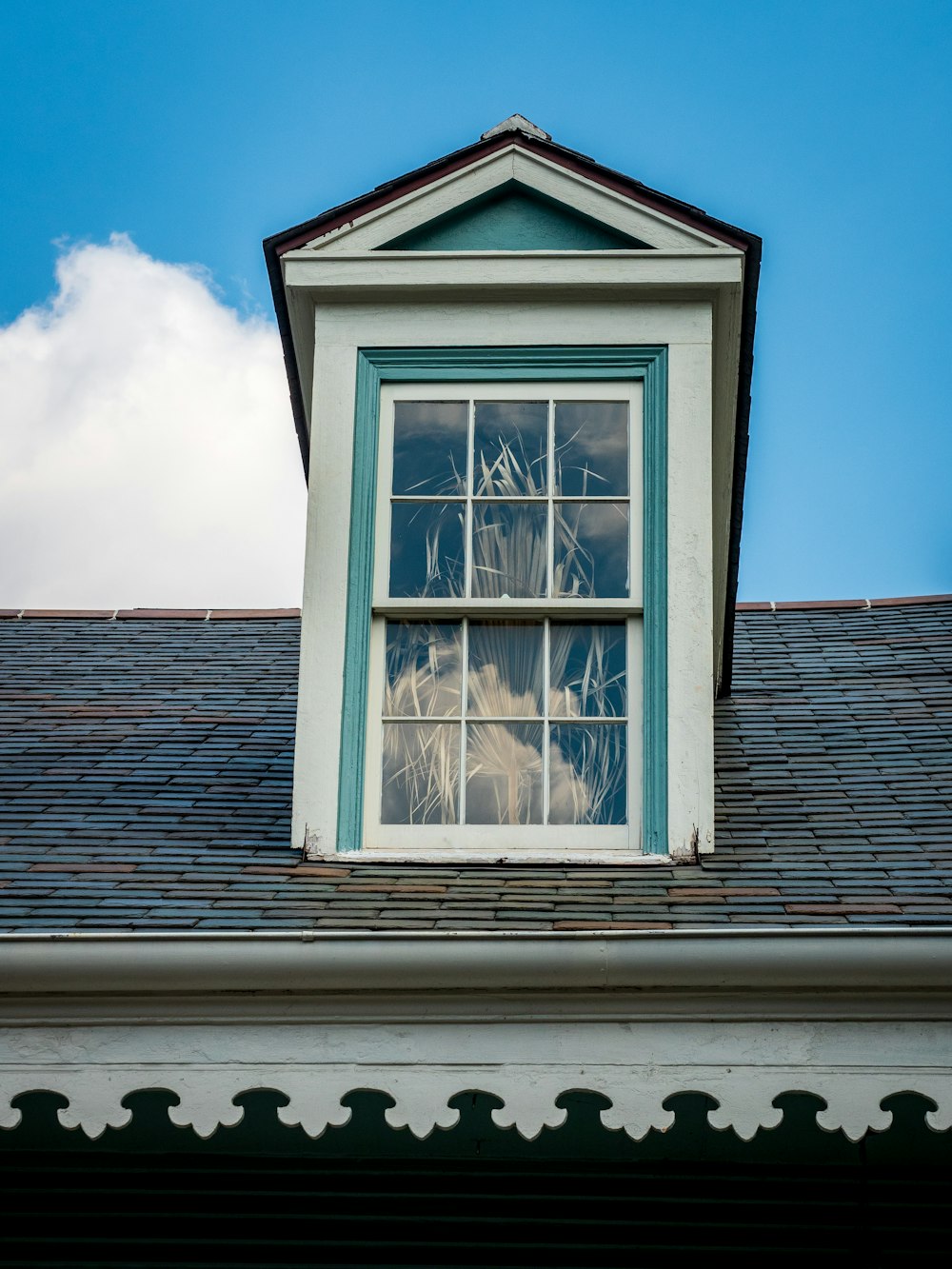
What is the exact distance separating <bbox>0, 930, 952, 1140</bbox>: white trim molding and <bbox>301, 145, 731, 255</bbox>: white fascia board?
8.51 feet

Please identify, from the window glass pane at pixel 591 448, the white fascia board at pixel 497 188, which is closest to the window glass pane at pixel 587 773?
the window glass pane at pixel 591 448

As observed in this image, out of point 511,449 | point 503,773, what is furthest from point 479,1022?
point 511,449

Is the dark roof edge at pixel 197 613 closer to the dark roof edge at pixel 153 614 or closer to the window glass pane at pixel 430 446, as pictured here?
the dark roof edge at pixel 153 614

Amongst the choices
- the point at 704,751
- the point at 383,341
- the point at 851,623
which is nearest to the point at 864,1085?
the point at 704,751

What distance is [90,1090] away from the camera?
393 centimetres

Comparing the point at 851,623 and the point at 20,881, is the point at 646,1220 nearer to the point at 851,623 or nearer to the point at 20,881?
the point at 20,881

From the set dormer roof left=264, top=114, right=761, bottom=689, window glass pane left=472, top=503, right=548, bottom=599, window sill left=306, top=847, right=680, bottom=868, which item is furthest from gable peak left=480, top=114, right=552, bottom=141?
window sill left=306, top=847, right=680, bottom=868

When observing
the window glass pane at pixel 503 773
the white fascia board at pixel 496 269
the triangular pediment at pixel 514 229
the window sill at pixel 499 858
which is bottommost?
the window sill at pixel 499 858

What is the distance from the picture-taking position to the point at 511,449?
17.3 ft

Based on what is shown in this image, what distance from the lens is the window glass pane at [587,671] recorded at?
4.94m

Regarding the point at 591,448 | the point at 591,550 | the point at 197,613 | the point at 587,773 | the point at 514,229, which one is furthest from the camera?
the point at 197,613

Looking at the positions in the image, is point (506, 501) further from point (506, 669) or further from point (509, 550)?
point (506, 669)

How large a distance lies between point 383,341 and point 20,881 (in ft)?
→ 7.33

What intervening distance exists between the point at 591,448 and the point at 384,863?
1645mm
